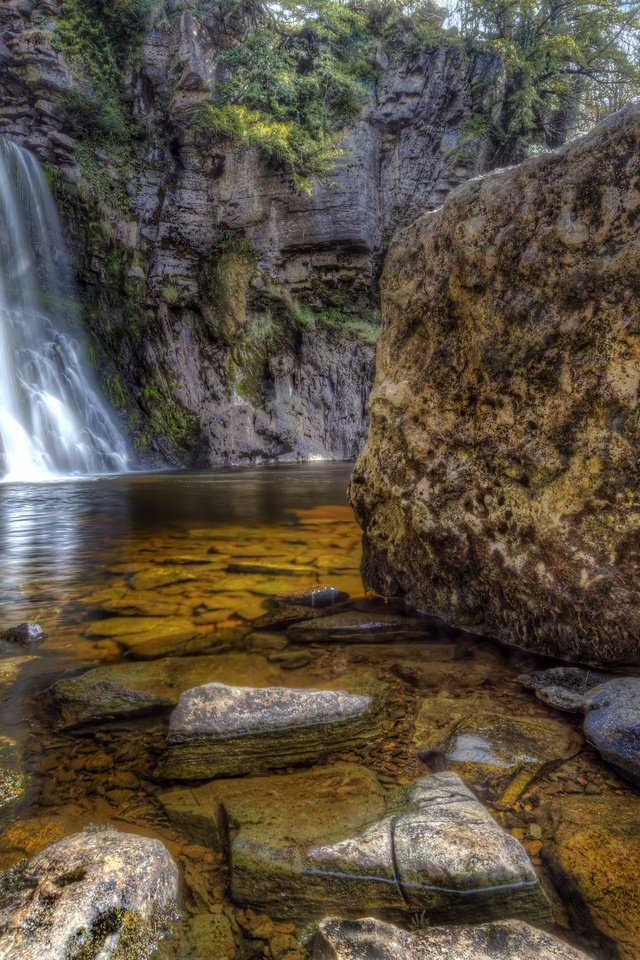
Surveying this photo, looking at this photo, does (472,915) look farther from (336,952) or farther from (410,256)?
(410,256)

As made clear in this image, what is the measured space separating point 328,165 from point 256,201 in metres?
2.54

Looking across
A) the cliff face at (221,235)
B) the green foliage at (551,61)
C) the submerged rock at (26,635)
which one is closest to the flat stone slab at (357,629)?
the submerged rock at (26,635)

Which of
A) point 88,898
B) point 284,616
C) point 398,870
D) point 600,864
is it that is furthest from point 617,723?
point 284,616

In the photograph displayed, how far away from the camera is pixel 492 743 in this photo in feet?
5.68

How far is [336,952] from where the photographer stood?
0.93 metres

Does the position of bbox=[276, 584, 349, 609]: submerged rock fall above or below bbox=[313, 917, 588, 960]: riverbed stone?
below

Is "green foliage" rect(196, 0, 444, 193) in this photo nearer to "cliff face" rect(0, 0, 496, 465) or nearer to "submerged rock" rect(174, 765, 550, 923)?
"cliff face" rect(0, 0, 496, 465)

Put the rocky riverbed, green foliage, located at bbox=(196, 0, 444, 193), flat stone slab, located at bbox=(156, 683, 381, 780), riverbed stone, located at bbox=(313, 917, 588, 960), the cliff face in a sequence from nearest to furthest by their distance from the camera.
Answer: riverbed stone, located at bbox=(313, 917, 588, 960) < the rocky riverbed < flat stone slab, located at bbox=(156, 683, 381, 780) < the cliff face < green foliage, located at bbox=(196, 0, 444, 193)

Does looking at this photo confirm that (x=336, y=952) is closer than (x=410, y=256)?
Yes

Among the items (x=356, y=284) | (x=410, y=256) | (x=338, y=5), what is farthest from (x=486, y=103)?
(x=410, y=256)

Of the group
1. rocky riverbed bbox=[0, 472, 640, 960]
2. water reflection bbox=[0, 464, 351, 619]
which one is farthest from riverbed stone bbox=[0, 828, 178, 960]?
water reflection bbox=[0, 464, 351, 619]

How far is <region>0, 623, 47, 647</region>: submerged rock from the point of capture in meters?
2.72

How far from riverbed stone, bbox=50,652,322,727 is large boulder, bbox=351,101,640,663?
102cm

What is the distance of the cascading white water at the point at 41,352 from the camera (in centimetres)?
1336
